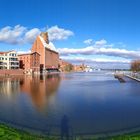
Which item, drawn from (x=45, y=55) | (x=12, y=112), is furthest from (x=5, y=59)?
(x=12, y=112)

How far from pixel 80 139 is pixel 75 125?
3927 millimetres

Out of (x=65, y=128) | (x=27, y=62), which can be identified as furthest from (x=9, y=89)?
(x=27, y=62)

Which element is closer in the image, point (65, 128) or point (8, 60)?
point (65, 128)

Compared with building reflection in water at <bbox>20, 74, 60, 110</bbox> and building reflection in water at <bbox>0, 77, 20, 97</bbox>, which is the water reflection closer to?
building reflection in water at <bbox>20, 74, 60, 110</bbox>

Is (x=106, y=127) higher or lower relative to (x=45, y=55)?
lower

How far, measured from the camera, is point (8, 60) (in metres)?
138

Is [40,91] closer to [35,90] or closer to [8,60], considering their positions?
[35,90]

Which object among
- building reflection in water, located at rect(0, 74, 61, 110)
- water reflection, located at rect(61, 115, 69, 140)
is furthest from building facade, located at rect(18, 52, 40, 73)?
water reflection, located at rect(61, 115, 69, 140)

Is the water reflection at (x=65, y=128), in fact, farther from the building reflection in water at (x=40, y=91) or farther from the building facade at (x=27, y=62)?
the building facade at (x=27, y=62)

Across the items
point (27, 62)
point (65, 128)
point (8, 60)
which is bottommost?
point (65, 128)

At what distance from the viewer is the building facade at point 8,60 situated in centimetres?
13636

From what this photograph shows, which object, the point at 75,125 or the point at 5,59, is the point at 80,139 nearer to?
the point at 75,125

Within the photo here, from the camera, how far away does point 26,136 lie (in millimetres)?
14555

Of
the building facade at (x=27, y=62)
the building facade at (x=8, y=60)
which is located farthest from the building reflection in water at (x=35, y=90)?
the building facade at (x=27, y=62)
